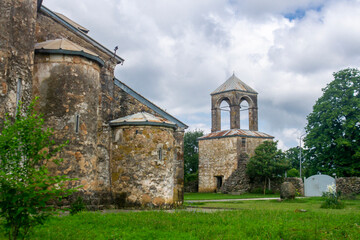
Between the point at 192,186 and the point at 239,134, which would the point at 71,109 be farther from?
the point at 192,186

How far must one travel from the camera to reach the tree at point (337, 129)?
2820 centimetres

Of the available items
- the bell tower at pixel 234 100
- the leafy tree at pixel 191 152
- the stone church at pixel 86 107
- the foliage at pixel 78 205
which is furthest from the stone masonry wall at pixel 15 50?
the leafy tree at pixel 191 152

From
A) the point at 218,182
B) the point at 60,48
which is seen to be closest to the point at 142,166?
the point at 60,48

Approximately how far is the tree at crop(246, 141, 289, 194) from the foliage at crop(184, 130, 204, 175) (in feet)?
63.8

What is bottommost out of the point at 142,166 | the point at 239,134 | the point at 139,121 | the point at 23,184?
the point at 23,184

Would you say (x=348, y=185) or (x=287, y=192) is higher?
(x=348, y=185)

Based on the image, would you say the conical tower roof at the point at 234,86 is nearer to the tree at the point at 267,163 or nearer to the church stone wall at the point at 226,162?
the church stone wall at the point at 226,162

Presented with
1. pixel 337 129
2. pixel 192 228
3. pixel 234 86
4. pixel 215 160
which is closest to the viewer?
pixel 192 228

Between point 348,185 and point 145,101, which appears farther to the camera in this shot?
point 348,185

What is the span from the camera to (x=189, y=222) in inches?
354

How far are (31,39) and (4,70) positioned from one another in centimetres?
190

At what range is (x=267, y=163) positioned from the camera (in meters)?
33.5

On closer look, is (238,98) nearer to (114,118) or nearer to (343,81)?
(343,81)

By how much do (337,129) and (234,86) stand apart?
12193 millimetres
